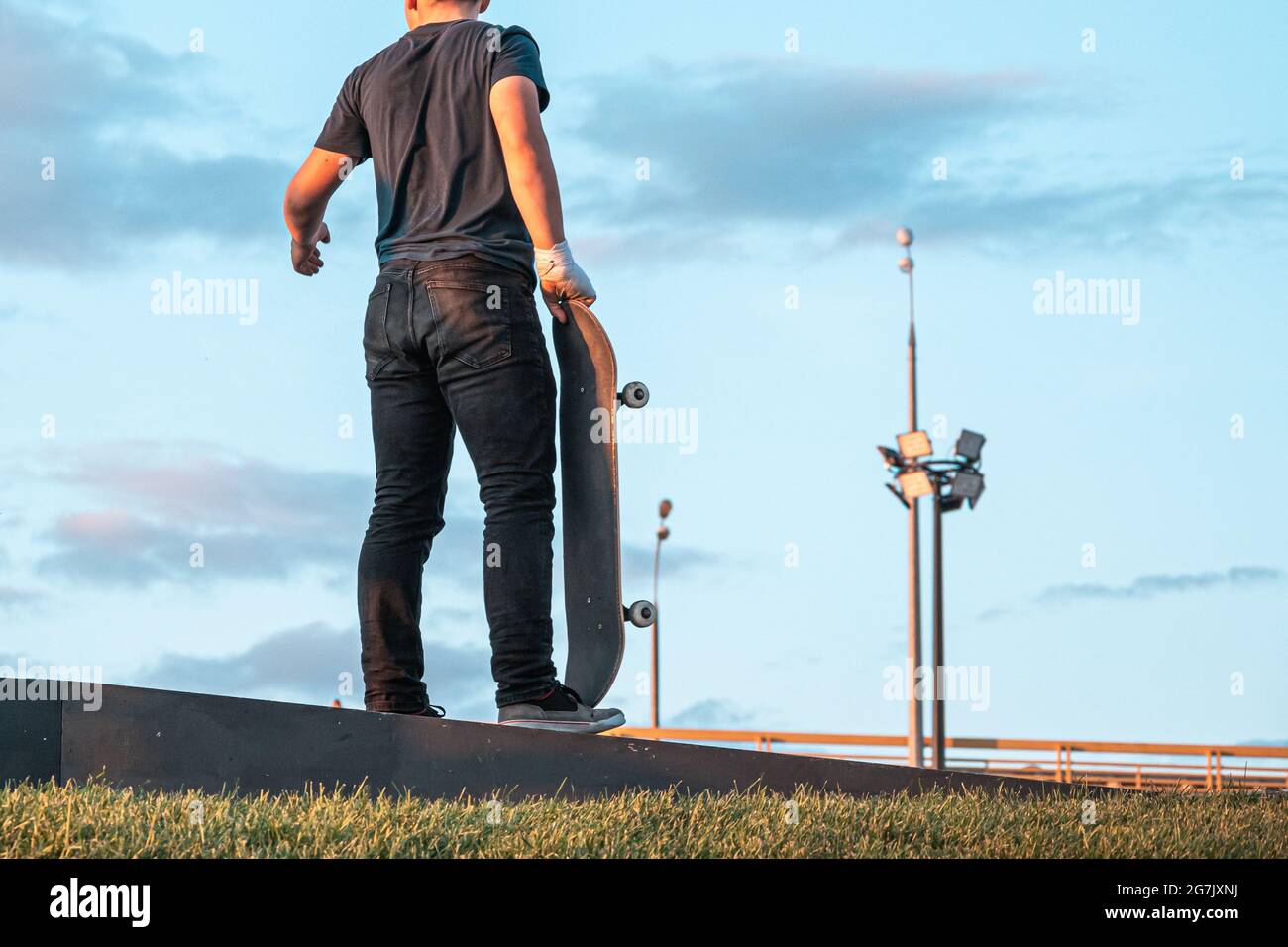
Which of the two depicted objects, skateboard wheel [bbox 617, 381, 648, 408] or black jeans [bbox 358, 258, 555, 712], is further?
skateboard wheel [bbox 617, 381, 648, 408]

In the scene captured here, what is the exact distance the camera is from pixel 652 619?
20.1 feet

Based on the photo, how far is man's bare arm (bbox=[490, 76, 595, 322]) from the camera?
5.55 m

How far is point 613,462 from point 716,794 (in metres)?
1.36

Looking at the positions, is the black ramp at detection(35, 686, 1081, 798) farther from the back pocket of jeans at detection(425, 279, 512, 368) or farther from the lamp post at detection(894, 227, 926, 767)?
the lamp post at detection(894, 227, 926, 767)

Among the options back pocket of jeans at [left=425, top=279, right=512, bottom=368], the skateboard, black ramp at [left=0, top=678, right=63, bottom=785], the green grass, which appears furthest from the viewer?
the skateboard

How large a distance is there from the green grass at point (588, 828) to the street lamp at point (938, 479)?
56.3 ft

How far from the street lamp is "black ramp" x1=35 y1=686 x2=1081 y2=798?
17.9m

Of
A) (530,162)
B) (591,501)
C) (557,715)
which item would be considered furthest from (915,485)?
(530,162)

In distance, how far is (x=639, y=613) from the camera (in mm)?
6133

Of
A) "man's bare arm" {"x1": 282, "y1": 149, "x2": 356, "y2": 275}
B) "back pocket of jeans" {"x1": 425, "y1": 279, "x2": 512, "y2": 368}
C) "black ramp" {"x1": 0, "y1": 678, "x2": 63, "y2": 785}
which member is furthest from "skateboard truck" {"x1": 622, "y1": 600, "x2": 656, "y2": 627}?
"black ramp" {"x1": 0, "y1": 678, "x2": 63, "y2": 785}

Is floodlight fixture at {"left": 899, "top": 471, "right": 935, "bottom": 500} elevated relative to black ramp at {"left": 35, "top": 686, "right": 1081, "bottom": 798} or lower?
elevated

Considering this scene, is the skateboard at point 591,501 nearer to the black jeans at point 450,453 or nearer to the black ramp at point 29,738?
the black jeans at point 450,453
